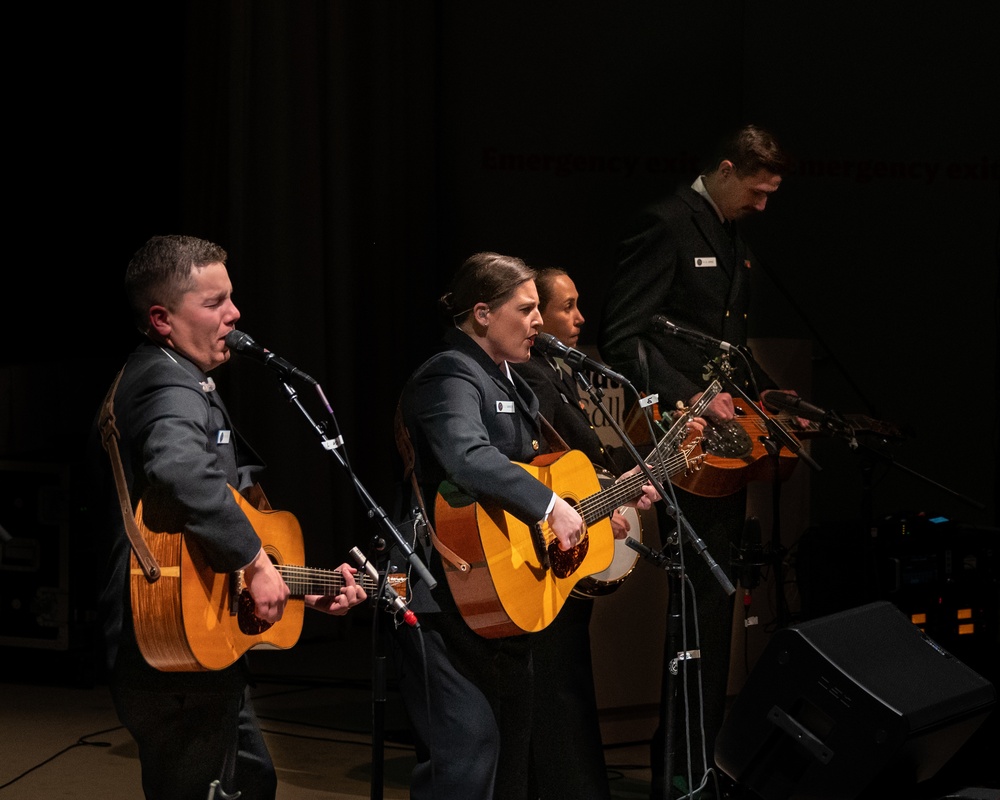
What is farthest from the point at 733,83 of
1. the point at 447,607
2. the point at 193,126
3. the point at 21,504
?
the point at 447,607

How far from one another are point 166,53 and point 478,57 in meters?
1.73

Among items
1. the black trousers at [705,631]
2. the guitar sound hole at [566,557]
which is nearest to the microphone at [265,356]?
the guitar sound hole at [566,557]

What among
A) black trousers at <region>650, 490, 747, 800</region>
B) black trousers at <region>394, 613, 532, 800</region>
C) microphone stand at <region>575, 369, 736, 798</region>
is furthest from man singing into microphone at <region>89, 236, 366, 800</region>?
black trousers at <region>650, 490, 747, 800</region>

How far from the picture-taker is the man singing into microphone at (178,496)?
3.18 metres

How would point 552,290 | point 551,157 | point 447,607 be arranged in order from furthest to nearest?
point 551,157 < point 552,290 < point 447,607

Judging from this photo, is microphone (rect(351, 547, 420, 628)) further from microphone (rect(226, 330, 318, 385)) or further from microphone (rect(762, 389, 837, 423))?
microphone (rect(762, 389, 837, 423))

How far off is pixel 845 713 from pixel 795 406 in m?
1.68

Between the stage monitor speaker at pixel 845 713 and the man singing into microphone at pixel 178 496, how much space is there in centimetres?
120

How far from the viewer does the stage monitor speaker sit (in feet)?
10.6

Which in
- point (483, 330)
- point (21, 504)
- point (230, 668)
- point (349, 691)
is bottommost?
point (349, 691)

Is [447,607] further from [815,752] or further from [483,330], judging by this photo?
[815,752]

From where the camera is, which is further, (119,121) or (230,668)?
(119,121)

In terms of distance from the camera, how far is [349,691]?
21.6ft

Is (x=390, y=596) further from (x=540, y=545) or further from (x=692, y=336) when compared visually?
(x=692, y=336)
